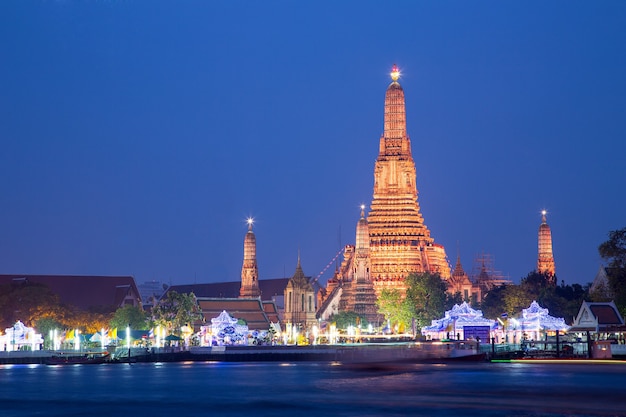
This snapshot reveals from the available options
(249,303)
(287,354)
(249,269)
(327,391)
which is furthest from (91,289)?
(327,391)

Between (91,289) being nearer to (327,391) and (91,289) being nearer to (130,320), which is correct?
(130,320)

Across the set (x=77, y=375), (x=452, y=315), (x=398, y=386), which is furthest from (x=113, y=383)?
(x=452, y=315)

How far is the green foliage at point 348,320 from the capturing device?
141250mm

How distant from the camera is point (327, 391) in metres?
62.2

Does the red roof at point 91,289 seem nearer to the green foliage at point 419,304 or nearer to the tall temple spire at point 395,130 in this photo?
the tall temple spire at point 395,130

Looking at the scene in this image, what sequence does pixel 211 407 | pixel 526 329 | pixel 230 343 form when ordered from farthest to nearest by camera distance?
1. pixel 230 343
2. pixel 526 329
3. pixel 211 407

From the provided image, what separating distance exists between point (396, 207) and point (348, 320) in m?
21.7

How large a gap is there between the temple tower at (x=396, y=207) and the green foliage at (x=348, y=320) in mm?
12548

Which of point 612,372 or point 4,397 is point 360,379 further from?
point 4,397

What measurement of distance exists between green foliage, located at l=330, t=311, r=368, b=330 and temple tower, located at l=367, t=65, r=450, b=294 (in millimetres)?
12548

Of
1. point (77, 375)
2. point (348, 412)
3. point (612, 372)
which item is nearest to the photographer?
point (348, 412)

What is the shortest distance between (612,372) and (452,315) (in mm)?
36639

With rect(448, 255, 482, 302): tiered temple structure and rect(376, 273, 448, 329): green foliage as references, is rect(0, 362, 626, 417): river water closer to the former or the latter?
rect(376, 273, 448, 329): green foliage

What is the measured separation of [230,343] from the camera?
4626 inches
